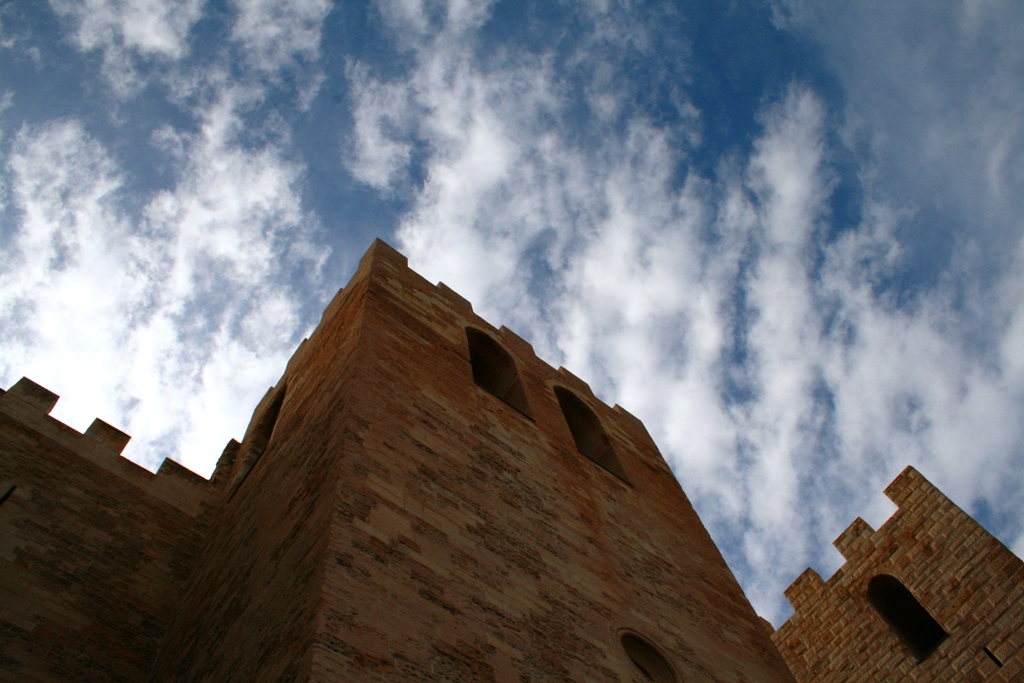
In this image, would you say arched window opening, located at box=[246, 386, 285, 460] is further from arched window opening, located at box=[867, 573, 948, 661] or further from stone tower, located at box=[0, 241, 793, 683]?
arched window opening, located at box=[867, 573, 948, 661]

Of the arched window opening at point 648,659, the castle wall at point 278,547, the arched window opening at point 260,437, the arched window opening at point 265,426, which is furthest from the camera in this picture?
the arched window opening at point 265,426

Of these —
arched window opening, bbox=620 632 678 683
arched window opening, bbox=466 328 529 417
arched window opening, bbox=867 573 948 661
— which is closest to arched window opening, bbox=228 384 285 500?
arched window opening, bbox=466 328 529 417

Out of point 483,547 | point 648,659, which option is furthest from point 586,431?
point 483,547

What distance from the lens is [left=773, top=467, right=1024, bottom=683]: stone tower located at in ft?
32.8

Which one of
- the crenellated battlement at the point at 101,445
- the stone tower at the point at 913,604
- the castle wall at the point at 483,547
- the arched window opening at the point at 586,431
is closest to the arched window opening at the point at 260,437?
the crenellated battlement at the point at 101,445

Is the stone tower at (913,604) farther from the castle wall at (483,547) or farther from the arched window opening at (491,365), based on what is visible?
the arched window opening at (491,365)

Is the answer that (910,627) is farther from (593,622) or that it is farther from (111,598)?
(111,598)

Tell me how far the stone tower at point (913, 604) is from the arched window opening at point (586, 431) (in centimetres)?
502

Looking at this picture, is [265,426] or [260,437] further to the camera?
[265,426]

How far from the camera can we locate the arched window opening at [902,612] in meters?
11.5

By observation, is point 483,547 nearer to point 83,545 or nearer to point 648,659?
point 648,659

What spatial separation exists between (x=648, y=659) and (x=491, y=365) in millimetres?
4992

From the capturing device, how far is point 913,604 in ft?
38.9

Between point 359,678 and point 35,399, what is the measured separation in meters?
6.87
